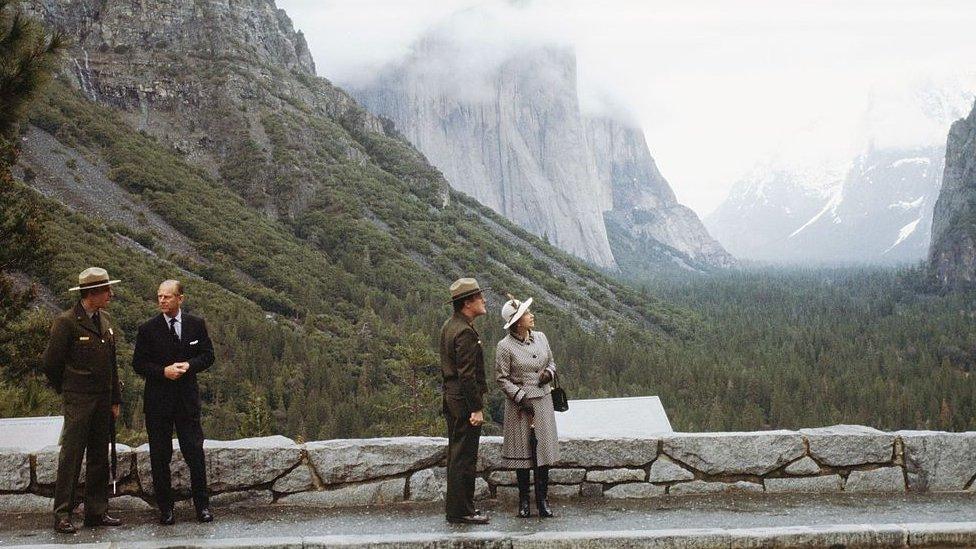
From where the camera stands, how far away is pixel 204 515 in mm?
8133

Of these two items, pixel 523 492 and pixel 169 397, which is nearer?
pixel 169 397

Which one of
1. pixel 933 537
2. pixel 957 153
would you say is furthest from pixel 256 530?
pixel 957 153

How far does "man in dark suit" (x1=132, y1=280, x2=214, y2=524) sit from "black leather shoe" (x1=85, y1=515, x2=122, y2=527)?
1.22 feet

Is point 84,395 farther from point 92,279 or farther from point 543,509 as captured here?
point 543,509

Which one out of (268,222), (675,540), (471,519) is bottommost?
(675,540)

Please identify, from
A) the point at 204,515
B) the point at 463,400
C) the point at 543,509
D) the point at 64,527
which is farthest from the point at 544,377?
the point at 64,527

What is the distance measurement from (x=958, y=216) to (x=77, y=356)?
182184 millimetres

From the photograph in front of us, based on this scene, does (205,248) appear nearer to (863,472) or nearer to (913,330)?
(863,472)

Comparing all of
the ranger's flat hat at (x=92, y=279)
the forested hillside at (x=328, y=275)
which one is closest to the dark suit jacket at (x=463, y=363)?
the ranger's flat hat at (x=92, y=279)

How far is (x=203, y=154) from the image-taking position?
100 meters

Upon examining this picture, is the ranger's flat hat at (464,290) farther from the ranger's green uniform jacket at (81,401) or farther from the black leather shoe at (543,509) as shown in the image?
the ranger's green uniform jacket at (81,401)

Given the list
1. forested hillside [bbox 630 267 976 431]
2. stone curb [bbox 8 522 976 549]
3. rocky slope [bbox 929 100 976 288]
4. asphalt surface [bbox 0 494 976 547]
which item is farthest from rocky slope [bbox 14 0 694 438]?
rocky slope [bbox 929 100 976 288]

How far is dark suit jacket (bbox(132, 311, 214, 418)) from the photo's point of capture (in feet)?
26.4

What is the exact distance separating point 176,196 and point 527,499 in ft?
269
